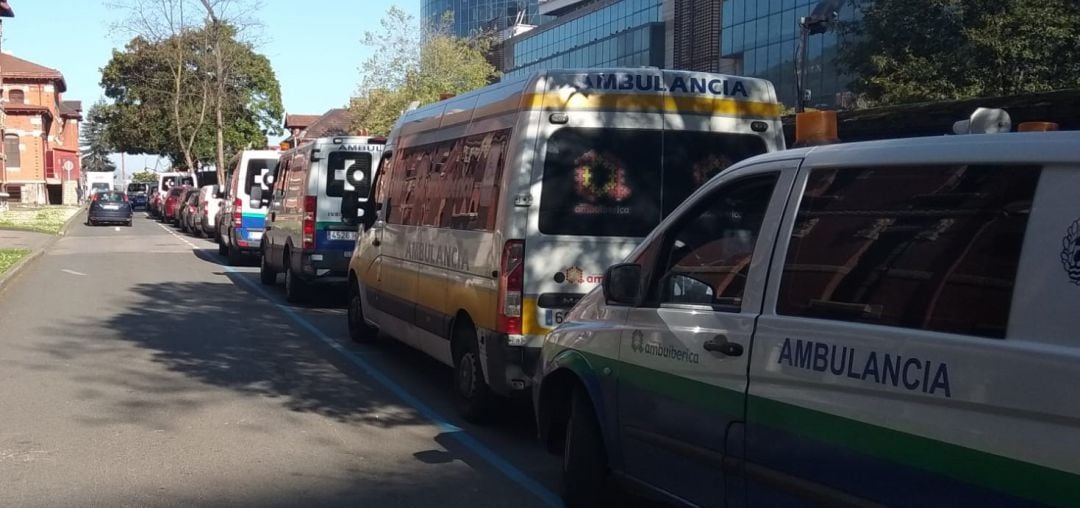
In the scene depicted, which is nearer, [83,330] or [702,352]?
[702,352]

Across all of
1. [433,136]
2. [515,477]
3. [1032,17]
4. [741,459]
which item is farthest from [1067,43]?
[741,459]

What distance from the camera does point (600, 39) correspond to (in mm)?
62344

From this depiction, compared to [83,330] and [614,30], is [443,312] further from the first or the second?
[614,30]

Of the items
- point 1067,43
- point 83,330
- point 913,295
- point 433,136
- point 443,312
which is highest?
point 1067,43

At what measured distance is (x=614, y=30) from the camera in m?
60.9

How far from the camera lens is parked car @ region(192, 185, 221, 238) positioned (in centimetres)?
3288

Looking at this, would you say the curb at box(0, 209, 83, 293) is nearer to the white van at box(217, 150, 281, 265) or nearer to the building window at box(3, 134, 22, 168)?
the white van at box(217, 150, 281, 265)

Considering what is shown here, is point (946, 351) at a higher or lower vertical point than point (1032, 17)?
lower

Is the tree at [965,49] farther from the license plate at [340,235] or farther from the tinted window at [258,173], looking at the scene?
the tinted window at [258,173]

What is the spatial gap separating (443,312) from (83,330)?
649 centimetres

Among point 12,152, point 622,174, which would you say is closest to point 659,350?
point 622,174

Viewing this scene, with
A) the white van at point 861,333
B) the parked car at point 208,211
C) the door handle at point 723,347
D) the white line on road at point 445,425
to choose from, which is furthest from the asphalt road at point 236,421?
the parked car at point 208,211

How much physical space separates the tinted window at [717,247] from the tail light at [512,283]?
6.65 feet

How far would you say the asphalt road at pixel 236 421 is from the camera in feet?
Answer: 20.8
